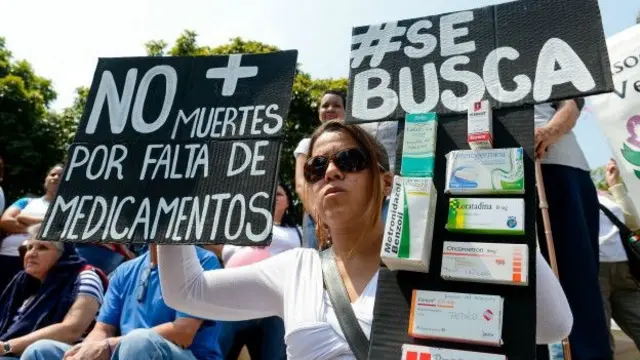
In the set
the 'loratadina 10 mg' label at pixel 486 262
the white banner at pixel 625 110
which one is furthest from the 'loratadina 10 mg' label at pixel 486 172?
the white banner at pixel 625 110

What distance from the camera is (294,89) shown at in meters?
16.7

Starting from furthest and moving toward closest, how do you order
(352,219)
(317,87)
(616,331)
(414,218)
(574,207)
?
1. (317,87)
2. (616,331)
3. (574,207)
4. (352,219)
5. (414,218)

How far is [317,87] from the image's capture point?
1750cm

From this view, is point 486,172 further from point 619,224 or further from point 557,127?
point 619,224

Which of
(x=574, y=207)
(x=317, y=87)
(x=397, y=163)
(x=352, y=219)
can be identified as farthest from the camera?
(x=317, y=87)

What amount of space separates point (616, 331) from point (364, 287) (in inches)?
155

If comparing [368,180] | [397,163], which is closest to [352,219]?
[368,180]

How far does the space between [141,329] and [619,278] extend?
3201 millimetres

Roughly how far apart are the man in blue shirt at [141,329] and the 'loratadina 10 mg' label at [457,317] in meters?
1.67

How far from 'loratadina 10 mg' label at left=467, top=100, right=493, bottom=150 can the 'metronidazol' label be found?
0.64 m

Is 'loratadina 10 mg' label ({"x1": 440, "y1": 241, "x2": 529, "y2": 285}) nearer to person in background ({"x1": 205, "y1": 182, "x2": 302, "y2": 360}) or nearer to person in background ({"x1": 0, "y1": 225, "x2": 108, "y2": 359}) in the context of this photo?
person in background ({"x1": 205, "y1": 182, "x2": 302, "y2": 360})

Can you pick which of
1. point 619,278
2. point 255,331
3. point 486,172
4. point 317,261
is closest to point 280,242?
point 255,331

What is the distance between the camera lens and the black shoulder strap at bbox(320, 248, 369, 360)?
1.74 metres

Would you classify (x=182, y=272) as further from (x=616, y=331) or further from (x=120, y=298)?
(x=616, y=331)
